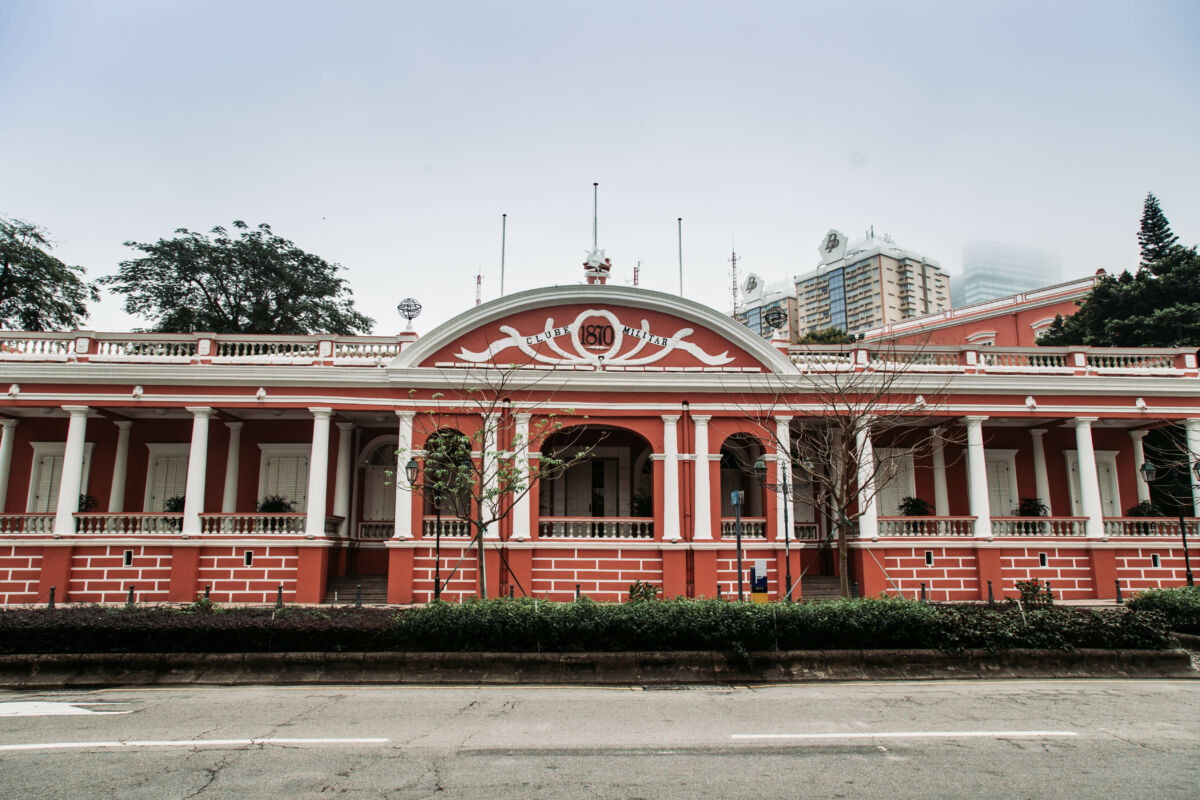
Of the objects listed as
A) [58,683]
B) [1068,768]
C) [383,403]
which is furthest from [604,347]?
[1068,768]

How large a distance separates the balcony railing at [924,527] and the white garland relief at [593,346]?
233 inches

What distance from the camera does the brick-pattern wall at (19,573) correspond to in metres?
19.1

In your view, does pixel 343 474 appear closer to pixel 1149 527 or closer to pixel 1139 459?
pixel 1149 527

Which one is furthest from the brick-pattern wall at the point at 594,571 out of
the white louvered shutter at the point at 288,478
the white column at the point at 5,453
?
the white column at the point at 5,453

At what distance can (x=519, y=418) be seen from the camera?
65.3ft

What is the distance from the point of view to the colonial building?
19.5m

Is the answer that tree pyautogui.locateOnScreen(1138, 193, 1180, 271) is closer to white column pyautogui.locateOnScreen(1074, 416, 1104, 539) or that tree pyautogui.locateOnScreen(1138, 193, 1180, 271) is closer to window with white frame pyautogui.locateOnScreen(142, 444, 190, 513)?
white column pyautogui.locateOnScreen(1074, 416, 1104, 539)

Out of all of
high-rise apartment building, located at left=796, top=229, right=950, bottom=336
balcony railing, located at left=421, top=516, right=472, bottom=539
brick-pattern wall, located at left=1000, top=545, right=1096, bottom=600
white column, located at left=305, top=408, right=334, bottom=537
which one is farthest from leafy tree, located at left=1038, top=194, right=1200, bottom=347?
high-rise apartment building, located at left=796, top=229, right=950, bottom=336

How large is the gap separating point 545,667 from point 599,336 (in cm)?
1105

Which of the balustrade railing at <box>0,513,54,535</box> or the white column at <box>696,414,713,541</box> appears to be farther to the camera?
the white column at <box>696,414,713,541</box>

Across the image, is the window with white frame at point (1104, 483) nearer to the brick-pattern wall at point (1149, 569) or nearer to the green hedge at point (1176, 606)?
the brick-pattern wall at point (1149, 569)

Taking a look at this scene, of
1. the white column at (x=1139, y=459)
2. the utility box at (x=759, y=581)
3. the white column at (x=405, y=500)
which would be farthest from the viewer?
the white column at (x=1139, y=459)

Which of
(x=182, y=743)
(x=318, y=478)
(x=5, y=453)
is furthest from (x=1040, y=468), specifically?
(x=5, y=453)

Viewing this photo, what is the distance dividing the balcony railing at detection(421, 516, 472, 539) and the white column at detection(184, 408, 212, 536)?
534 centimetres
